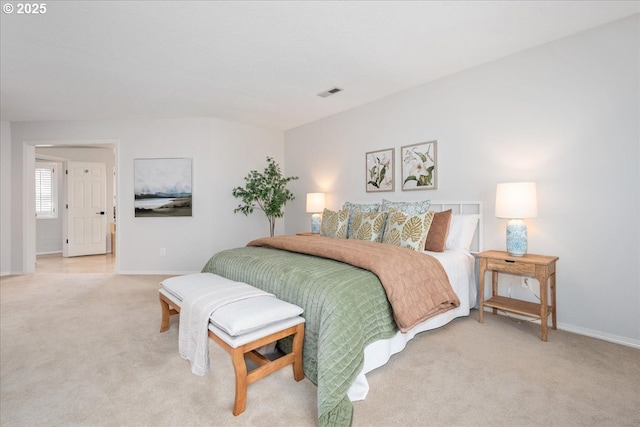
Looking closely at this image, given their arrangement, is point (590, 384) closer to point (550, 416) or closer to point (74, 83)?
point (550, 416)

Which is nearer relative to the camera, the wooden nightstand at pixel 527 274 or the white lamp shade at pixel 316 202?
the wooden nightstand at pixel 527 274

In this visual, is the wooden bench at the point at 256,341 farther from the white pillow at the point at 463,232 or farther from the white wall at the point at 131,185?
the white wall at the point at 131,185

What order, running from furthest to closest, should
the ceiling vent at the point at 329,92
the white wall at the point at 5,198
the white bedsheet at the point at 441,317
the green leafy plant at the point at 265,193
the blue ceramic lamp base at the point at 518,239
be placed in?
1. the green leafy plant at the point at 265,193
2. the white wall at the point at 5,198
3. the ceiling vent at the point at 329,92
4. the blue ceramic lamp base at the point at 518,239
5. the white bedsheet at the point at 441,317

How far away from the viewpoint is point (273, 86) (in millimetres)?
3459

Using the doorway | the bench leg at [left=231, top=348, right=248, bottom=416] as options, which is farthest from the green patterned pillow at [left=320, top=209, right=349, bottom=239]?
the doorway

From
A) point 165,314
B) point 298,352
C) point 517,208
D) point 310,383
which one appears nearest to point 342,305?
point 298,352

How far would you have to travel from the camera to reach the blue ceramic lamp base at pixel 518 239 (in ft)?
8.27

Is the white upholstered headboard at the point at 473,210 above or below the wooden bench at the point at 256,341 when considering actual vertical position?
above

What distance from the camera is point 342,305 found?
1662 millimetres

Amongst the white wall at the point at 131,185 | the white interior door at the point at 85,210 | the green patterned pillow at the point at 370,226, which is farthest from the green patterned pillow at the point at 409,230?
the white interior door at the point at 85,210

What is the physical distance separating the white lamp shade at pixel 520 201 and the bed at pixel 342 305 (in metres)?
0.59

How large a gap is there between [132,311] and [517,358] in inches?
132

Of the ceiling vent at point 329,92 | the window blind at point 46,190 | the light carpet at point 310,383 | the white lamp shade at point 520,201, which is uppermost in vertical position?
the ceiling vent at point 329,92

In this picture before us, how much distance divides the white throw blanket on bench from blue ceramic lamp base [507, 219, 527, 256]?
207 centimetres
